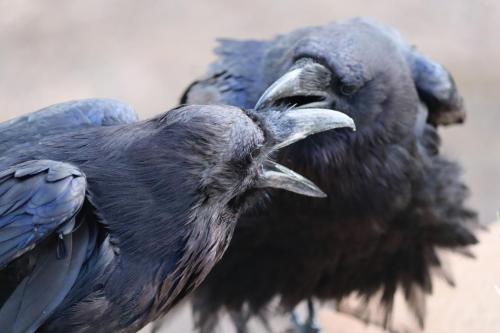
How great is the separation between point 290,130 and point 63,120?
30.2 inches

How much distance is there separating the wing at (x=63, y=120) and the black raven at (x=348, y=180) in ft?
1.79

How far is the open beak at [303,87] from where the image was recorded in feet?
11.0

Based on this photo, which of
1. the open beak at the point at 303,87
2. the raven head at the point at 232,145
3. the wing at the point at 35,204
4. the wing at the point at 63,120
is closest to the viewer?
the wing at the point at 35,204

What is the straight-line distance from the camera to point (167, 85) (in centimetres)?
691

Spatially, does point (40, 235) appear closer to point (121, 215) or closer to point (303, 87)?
point (121, 215)

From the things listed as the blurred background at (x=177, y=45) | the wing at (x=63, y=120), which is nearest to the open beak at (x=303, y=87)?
the wing at (x=63, y=120)

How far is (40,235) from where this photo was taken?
225 centimetres

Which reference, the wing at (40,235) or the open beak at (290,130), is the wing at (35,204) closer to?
the wing at (40,235)

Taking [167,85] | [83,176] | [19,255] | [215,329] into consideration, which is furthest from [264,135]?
[167,85]

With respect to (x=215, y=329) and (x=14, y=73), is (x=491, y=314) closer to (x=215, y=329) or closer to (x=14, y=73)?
(x=215, y=329)

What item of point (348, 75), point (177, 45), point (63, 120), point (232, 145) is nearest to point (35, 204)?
point (232, 145)

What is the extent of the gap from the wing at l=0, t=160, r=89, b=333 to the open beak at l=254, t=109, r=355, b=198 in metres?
0.54

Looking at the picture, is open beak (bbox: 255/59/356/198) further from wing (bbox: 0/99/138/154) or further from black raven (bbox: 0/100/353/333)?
wing (bbox: 0/99/138/154)

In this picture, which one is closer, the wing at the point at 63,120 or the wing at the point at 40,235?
the wing at the point at 40,235
